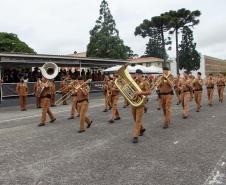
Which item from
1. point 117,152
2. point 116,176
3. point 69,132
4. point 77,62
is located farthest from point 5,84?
point 116,176

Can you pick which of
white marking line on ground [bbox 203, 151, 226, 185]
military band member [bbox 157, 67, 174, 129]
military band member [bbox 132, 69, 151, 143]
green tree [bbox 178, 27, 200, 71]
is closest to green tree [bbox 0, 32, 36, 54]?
green tree [bbox 178, 27, 200, 71]

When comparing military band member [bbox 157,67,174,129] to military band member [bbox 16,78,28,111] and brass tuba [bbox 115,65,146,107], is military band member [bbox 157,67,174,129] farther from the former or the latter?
military band member [bbox 16,78,28,111]

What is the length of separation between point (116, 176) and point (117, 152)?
2.02 m

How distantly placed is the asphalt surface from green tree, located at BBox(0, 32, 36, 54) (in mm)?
52494

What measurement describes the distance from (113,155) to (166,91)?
198 inches

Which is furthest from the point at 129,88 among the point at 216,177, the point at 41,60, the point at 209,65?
the point at 209,65

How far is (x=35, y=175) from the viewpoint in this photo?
7055 millimetres

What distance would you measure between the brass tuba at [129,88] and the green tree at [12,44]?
175 ft

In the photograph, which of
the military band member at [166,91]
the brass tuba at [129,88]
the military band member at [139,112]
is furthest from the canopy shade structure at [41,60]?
the military band member at [139,112]

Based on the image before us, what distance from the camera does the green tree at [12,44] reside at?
63500mm

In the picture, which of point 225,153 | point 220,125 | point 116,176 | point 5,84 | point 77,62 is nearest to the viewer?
point 116,176

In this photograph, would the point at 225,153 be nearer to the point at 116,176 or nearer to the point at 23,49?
the point at 116,176

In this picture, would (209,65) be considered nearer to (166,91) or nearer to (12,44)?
(12,44)

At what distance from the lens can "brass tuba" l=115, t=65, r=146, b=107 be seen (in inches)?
408
